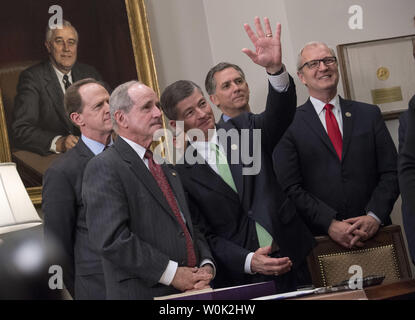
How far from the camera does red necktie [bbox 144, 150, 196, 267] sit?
2957mm

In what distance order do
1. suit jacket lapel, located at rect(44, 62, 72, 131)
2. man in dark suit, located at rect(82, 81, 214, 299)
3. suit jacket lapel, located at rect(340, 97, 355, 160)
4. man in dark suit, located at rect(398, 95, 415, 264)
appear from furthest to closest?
suit jacket lapel, located at rect(44, 62, 72, 131)
suit jacket lapel, located at rect(340, 97, 355, 160)
man in dark suit, located at rect(82, 81, 214, 299)
man in dark suit, located at rect(398, 95, 415, 264)

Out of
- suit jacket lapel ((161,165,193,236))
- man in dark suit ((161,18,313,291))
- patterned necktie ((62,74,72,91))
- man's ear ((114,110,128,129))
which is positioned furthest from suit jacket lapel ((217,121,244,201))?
patterned necktie ((62,74,72,91))

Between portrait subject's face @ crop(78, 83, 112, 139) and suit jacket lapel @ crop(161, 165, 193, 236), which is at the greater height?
portrait subject's face @ crop(78, 83, 112, 139)

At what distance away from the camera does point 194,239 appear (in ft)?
9.97

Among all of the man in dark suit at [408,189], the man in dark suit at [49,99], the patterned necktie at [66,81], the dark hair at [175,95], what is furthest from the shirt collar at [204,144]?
the patterned necktie at [66,81]

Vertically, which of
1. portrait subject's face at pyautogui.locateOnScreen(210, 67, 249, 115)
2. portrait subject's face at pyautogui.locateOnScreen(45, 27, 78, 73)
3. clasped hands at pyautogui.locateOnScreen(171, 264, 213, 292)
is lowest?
clasped hands at pyautogui.locateOnScreen(171, 264, 213, 292)

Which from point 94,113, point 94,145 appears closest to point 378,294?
point 94,145

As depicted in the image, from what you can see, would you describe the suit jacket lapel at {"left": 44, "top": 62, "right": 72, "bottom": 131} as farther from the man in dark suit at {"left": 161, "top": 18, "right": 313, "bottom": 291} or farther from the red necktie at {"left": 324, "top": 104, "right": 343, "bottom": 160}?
the red necktie at {"left": 324, "top": 104, "right": 343, "bottom": 160}

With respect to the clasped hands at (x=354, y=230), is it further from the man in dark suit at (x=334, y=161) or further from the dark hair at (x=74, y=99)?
the dark hair at (x=74, y=99)

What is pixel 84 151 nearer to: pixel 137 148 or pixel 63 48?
pixel 137 148

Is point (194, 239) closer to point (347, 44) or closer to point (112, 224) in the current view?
point (112, 224)

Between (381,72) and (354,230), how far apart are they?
1795 mm

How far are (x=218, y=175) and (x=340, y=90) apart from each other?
191cm
